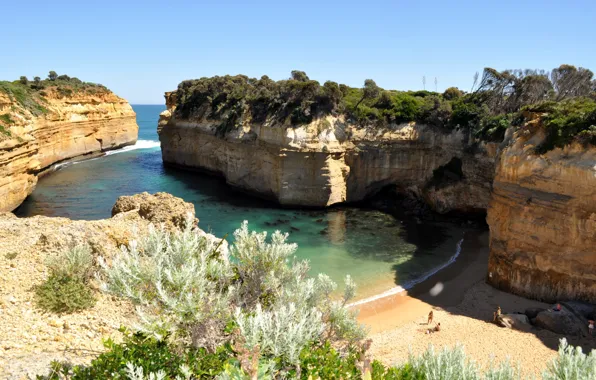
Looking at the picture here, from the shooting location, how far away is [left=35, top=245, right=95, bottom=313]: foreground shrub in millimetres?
9055

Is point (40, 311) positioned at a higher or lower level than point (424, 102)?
lower

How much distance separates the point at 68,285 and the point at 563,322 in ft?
52.3

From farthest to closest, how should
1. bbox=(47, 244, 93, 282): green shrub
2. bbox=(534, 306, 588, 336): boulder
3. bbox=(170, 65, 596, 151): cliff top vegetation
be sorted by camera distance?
bbox=(170, 65, 596, 151): cliff top vegetation
bbox=(534, 306, 588, 336): boulder
bbox=(47, 244, 93, 282): green shrub

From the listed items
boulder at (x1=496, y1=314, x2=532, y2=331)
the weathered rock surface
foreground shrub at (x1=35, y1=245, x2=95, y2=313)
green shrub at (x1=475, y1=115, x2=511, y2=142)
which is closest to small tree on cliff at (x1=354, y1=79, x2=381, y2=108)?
green shrub at (x1=475, y1=115, x2=511, y2=142)

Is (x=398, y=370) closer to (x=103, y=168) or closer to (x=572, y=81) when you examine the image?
(x=572, y=81)

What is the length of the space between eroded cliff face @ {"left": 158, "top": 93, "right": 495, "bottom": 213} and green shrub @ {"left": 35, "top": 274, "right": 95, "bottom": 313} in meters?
21.5

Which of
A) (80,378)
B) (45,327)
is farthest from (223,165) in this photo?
(80,378)

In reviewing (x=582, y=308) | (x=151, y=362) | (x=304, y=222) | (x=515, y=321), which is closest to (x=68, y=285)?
(x=151, y=362)

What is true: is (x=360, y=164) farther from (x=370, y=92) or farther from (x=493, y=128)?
(x=493, y=128)

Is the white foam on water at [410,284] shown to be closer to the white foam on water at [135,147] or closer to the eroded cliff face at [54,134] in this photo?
the eroded cliff face at [54,134]

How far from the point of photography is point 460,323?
50.1 feet

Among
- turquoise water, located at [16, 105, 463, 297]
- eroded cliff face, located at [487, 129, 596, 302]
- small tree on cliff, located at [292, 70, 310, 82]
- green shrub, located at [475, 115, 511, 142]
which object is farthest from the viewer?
small tree on cliff, located at [292, 70, 310, 82]

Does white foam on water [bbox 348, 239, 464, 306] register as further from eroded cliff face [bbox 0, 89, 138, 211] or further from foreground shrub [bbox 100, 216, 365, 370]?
eroded cliff face [bbox 0, 89, 138, 211]

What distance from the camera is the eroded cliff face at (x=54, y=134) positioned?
2581cm
